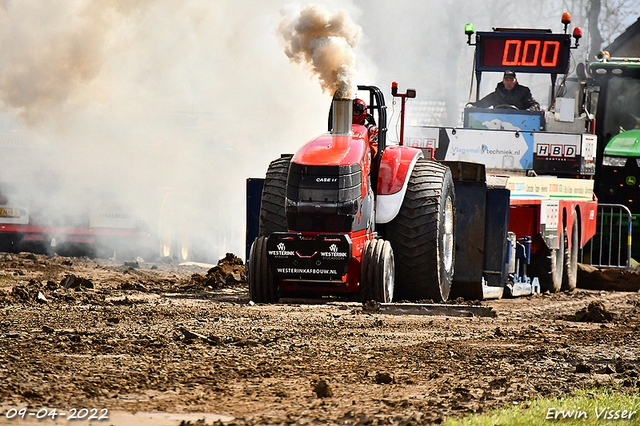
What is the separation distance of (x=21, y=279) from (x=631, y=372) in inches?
321

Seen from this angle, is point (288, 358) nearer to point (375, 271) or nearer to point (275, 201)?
point (375, 271)

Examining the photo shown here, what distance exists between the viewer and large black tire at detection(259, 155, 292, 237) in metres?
8.94

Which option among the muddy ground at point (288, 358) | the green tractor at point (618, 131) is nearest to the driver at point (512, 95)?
the green tractor at point (618, 131)

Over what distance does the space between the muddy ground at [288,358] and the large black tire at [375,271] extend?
233 millimetres

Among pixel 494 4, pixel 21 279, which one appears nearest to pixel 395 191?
pixel 21 279

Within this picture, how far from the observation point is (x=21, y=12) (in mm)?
11719

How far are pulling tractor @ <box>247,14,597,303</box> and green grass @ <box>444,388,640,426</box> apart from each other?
3550 mm

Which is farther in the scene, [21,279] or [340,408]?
[21,279]

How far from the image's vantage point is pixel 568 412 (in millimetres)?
4512

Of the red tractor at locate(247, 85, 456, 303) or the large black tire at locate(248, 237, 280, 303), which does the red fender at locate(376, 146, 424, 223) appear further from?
the large black tire at locate(248, 237, 280, 303)

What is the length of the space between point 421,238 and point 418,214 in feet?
0.80

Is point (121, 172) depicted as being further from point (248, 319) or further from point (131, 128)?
point (248, 319)

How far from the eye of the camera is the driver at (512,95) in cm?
1438

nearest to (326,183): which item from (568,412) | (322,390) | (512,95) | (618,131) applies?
(322,390)
